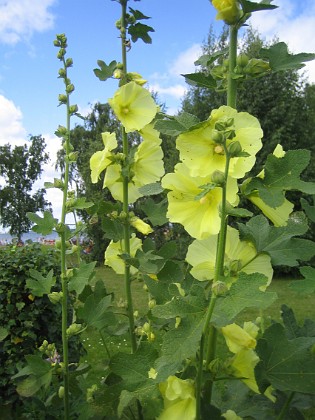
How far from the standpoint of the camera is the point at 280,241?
0.89 m

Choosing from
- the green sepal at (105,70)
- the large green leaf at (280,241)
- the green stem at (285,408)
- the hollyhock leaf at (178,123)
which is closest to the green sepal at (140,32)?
the green sepal at (105,70)

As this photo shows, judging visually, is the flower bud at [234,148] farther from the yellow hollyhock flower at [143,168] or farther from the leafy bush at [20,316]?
the leafy bush at [20,316]

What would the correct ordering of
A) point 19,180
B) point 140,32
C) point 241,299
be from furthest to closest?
1. point 19,180
2. point 140,32
3. point 241,299

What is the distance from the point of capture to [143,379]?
2.93 ft

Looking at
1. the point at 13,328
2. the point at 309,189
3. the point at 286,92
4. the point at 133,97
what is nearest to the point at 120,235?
the point at 133,97

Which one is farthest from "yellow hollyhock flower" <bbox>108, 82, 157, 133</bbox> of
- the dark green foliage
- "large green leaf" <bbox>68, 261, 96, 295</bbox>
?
the dark green foliage

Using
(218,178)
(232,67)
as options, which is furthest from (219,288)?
(232,67)

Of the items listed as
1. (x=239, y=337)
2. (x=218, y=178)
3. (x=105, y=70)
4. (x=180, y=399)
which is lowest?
(x=180, y=399)

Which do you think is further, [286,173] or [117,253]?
[117,253]

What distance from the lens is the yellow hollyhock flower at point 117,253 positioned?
1294mm

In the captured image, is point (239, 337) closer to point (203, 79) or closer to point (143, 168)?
point (203, 79)

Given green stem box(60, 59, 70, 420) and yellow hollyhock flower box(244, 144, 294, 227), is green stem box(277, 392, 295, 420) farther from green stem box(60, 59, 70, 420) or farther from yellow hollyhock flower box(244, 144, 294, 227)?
green stem box(60, 59, 70, 420)

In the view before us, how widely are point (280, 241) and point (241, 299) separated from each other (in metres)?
0.24

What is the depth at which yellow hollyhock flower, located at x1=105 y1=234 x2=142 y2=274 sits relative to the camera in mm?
1294
